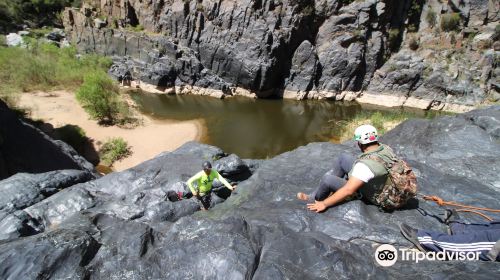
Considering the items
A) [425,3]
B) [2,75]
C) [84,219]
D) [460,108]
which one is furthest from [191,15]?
[84,219]

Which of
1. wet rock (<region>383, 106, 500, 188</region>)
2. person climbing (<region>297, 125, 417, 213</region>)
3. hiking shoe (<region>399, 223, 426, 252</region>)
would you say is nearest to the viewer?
hiking shoe (<region>399, 223, 426, 252</region>)

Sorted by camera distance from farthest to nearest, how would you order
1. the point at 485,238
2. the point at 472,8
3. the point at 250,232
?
the point at 472,8 < the point at 250,232 < the point at 485,238

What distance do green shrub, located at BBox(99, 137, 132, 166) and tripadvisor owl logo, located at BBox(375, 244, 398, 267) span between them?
61.0 feet

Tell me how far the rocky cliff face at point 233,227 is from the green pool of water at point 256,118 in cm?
1438

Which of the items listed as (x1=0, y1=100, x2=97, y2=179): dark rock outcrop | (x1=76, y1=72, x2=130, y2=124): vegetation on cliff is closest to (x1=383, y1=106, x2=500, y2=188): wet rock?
(x1=0, y1=100, x2=97, y2=179): dark rock outcrop

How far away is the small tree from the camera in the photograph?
80.7 feet

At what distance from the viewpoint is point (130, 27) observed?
39438 mm

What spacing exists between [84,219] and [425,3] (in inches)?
1687

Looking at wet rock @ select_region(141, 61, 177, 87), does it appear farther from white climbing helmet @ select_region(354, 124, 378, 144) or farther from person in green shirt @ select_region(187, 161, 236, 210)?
white climbing helmet @ select_region(354, 124, 378, 144)

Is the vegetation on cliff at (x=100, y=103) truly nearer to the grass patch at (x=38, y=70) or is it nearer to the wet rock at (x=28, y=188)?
the grass patch at (x=38, y=70)

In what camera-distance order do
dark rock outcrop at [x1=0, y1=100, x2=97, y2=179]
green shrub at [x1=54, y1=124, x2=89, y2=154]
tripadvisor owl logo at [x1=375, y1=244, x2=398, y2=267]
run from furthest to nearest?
1. green shrub at [x1=54, y1=124, x2=89, y2=154]
2. dark rock outcrop at [x1=0, y1=100, x2=97, y2=179]
3. tripadvisor owl logo at [x1=375, y1=244, x2=398, y2=267]

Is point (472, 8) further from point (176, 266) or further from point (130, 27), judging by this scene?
point (176, 266)

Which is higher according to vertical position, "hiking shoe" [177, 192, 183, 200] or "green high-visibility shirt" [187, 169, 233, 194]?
"green high-visibility shirt" [187, 169, 233, 194]

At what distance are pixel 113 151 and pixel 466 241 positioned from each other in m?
20.0
